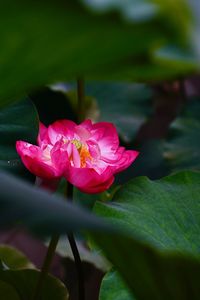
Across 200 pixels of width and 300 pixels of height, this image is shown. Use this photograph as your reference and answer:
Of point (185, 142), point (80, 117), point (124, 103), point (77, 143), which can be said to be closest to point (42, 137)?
point (77, 143)

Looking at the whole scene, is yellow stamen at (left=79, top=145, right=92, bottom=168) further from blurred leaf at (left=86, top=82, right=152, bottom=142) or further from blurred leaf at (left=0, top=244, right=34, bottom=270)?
blurred leaf at (left=86, top=82, right=152, bottom=142)

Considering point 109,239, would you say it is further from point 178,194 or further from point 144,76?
point 178,194

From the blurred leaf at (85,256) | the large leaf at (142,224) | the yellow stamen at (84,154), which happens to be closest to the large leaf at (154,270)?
the large leaf at (142,224)

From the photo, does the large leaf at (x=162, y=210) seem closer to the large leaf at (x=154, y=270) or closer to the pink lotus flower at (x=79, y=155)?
the pink lotus flower at (x=79, y=155)

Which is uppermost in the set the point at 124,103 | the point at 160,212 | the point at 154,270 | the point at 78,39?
the point at 78,39

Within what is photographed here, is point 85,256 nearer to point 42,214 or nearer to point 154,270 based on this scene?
point 154,270

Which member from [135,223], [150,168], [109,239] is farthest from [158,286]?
[150,168]
